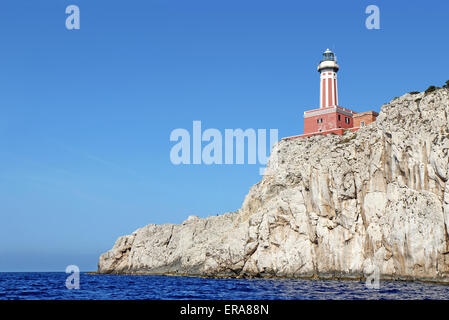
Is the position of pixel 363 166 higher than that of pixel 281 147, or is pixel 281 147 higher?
pixel 281 147

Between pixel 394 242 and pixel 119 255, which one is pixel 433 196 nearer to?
pixel 394 242

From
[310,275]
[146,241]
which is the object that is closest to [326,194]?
[310,275]

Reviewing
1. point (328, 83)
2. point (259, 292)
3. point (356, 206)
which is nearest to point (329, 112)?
point (328, 83)

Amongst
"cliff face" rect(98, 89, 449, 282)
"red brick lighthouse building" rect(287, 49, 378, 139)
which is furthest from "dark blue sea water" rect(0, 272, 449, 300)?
"red brick lighthouse building" rect(287, 49, 378, 139)

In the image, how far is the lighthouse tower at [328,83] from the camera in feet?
254

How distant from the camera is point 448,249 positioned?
1886 inches

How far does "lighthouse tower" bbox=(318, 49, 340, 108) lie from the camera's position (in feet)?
254

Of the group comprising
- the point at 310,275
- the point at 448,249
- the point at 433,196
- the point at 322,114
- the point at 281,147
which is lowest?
the point at 310,275

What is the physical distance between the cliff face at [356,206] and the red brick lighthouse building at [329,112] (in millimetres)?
3266

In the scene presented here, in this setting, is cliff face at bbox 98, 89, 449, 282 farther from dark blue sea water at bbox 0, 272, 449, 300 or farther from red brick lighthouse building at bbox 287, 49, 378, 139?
dark blue sea water at bbox 0, 272, 449, 300

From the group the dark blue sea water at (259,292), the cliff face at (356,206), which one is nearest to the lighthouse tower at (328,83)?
the cliff face at (356,206)

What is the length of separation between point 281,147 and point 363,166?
20.5 meters

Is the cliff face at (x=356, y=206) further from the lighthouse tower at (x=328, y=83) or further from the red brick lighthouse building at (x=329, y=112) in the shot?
the lighthouse tower at (x=328, y=83)
